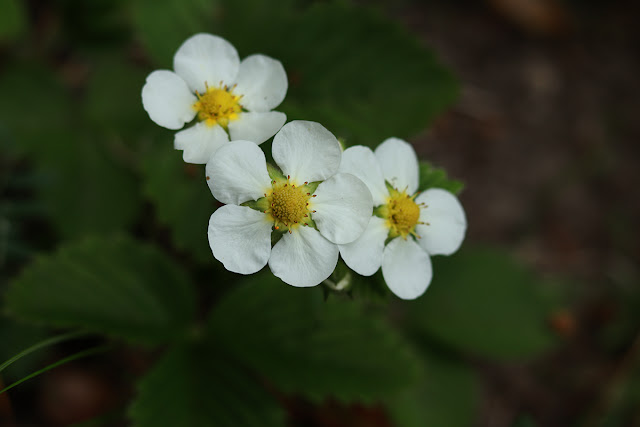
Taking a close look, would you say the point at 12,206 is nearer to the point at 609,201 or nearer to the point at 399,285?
the point at 399,285

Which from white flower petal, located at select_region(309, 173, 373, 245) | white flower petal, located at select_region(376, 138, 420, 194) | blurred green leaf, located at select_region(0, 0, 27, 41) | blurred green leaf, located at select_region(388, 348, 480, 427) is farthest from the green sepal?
blurred green leaf, located at select_region(388, 348, 480, 427)

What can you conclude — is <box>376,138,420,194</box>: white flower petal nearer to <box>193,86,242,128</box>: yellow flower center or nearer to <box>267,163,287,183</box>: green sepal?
<box>267,163,287,183</box>: green sepal

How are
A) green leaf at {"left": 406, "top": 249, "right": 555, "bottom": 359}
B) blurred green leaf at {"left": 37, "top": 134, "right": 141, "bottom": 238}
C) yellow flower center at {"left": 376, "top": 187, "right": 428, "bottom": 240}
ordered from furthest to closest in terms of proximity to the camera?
green leaf at {"left": 406, "top": 249, "right": 555, "bottom": 359} → blurred green leaf at {"left": 37, "top": 134, "right": 141, "bottom": 238} → yellow flower center at {"left": 376, "top": 187, "right": 428, "bottom": 240}

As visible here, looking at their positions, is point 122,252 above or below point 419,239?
below

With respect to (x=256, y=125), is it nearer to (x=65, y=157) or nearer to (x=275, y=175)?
(x=275, y=175)

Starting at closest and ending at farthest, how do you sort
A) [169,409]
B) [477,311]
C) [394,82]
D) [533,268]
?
[169,409] → [394,82] → [477,311] → [533,268]

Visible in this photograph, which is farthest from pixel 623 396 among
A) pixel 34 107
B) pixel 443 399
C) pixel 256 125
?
pixel 34 107

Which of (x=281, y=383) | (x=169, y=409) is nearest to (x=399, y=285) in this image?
(x=281, y=383)
